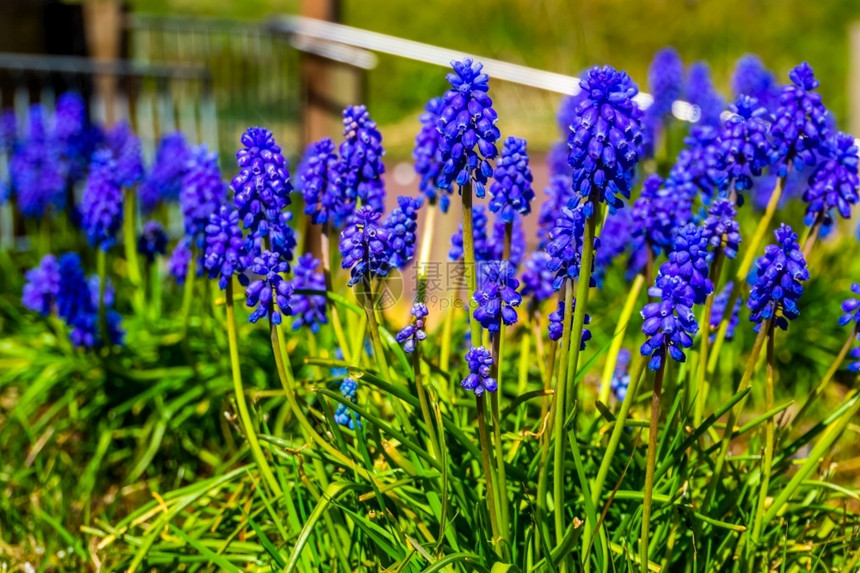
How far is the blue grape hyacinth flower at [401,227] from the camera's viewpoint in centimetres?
258

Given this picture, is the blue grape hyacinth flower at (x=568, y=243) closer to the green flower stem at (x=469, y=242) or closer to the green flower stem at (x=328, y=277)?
the green flower stem at (x=469, y=242)

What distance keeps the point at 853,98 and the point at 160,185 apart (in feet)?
17.8

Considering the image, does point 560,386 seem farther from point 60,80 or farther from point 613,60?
point 613,60

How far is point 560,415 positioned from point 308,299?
4.31ft

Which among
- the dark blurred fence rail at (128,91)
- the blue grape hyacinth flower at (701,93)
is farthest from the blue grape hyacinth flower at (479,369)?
the dark blurred fence rail at (128,91)

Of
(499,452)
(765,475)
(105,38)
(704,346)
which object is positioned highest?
(105,38)

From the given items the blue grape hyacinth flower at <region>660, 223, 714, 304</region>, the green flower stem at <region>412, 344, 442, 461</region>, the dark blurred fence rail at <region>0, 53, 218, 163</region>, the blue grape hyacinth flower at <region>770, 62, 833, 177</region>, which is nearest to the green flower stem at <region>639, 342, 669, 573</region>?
the blue grape hyacinth flower at <region>660, 223, 714, 304</region>

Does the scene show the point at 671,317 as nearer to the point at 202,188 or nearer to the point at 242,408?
the point at 242,408

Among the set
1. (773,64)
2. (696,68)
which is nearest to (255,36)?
(696,68)

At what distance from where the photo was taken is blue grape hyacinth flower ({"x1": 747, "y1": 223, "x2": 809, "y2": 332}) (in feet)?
7.66

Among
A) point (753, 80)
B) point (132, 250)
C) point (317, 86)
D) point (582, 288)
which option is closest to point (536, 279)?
point (582, 288)

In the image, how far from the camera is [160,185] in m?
5.88

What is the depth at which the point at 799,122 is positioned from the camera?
271 cm

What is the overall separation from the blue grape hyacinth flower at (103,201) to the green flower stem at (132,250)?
0.09 metres
